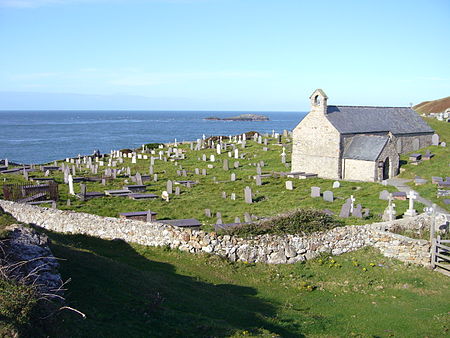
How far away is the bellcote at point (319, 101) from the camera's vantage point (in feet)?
120

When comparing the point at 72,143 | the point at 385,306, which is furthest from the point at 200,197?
the point at 72,143

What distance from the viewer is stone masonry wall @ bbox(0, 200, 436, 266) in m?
17.1

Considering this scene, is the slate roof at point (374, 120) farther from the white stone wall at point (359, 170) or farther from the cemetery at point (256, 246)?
the cemetery at point (256, 246)

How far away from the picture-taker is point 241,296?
13758 millimetres

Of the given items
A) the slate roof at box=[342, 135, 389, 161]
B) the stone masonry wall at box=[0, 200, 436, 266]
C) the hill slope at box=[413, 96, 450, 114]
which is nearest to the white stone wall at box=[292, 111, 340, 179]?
the slate roof at box=[342, 135, 389, 161]

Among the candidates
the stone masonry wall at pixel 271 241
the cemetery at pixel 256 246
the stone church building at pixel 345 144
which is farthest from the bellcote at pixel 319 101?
the stone masonry wall at pixel 271 241

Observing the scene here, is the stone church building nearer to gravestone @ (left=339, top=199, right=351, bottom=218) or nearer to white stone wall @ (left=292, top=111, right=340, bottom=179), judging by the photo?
white stone wall @ (left=292, top=111, right=340, bottom=179)

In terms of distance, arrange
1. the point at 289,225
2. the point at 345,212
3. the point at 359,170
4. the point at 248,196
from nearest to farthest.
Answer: the point at 289,225 < the point at 345,212 < the point at 248,196 < the point at 359,170

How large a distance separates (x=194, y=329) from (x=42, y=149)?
259ft

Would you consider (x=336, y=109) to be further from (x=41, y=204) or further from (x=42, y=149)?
(x=42, y=149)

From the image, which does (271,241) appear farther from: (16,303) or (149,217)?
(16,303)

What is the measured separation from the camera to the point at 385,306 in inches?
536

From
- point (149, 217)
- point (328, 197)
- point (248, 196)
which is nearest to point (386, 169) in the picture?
point (328, 197)

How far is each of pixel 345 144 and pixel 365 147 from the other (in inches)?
68.3
